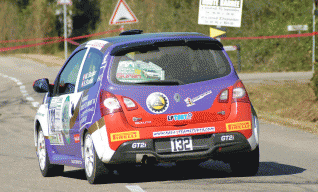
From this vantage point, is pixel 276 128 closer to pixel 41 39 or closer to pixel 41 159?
pixel 41 159

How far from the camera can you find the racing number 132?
25.6ft

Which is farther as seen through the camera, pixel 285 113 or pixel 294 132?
pixel 285 113

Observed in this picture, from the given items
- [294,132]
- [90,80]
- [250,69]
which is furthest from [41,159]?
[250,69]

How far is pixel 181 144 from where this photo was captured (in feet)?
25.7

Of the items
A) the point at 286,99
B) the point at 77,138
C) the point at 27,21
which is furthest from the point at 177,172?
the point at 27,21

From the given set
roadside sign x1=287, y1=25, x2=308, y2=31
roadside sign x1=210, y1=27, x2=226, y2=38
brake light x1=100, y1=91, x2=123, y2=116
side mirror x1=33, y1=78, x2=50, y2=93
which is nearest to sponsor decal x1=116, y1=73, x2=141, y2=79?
brake light x1=100, y1=91, x2=123, y2=116

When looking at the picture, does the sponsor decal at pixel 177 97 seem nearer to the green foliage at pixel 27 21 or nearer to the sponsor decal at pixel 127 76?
the sponsor decal at pixel 127 76

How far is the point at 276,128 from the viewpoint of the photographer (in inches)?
562

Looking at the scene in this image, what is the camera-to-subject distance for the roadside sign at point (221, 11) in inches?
715

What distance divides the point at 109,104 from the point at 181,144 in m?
0.85

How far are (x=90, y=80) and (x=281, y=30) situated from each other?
961 inches

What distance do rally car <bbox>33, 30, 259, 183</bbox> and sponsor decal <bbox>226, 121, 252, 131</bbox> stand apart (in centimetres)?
1

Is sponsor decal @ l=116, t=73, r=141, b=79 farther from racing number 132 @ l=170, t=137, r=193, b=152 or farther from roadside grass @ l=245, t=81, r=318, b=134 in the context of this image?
roadside grass @ l=245, t=81, r=318, b=134

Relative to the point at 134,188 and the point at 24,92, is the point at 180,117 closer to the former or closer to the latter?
the point at 134,188
